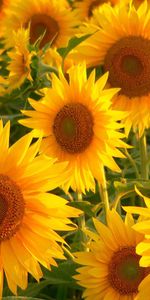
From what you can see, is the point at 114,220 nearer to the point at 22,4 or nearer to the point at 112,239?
the point at 112,239

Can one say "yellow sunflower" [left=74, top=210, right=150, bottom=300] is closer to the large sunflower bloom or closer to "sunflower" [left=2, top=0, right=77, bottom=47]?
the large sunflower bloom

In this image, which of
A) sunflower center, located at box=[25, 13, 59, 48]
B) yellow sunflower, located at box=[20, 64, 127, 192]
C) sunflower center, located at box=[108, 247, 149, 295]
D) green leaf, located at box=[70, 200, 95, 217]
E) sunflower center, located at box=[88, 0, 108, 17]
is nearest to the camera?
sunflower center, located at box=[108, 247, 149, 295]

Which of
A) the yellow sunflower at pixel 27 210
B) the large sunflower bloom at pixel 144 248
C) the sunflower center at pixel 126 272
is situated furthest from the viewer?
the sunflower center at pixel 126 272

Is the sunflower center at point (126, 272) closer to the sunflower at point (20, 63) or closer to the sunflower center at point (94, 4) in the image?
the sunflower at point (20, 63)

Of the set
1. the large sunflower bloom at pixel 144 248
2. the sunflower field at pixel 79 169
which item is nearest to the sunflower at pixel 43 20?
the sunflower field at pixel 79 169

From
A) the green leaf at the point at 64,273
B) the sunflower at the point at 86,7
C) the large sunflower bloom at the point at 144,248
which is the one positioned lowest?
the green leaf at the point at 64,273

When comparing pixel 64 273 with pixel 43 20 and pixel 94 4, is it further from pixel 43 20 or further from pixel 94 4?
pixel 94 4

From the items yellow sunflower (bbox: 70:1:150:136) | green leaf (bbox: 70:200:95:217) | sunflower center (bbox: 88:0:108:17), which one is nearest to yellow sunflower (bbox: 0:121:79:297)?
green leaf (bbox: 70:200:95:217)
